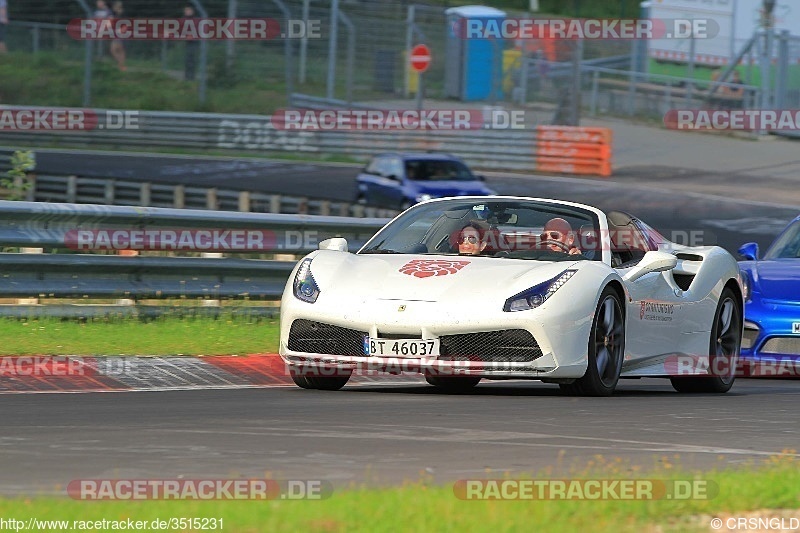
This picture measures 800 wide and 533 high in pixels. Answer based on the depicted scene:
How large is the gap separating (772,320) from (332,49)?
2847cm

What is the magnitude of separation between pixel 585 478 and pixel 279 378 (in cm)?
517

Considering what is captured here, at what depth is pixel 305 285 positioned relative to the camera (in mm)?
9430

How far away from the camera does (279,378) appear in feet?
34.6

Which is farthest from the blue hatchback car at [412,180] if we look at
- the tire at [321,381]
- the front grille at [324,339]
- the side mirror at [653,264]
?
the front grille at [324,339]

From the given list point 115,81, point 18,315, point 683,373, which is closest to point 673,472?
point 683,373

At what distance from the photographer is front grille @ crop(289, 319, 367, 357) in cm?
901

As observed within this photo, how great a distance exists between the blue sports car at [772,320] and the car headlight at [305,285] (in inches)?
151

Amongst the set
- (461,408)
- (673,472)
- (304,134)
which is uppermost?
(673,472)

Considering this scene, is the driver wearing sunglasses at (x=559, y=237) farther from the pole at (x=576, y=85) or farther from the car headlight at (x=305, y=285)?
the pole at (x=576, y=85)

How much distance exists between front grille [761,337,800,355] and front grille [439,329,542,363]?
3626mm

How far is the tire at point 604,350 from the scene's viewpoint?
9297 millimetres

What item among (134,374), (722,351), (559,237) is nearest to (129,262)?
(134,374)

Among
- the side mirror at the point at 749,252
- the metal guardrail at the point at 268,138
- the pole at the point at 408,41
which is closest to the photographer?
the side mirror at the point at 749,252

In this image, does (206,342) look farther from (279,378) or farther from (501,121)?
(501,121)
